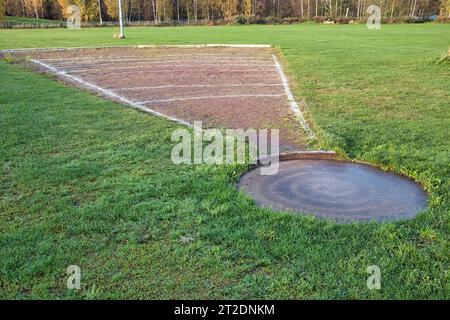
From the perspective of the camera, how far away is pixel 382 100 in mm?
9945

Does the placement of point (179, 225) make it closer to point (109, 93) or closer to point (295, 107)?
Result: point (295, 107)

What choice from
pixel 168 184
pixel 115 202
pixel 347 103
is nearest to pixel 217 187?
pixel 168 184

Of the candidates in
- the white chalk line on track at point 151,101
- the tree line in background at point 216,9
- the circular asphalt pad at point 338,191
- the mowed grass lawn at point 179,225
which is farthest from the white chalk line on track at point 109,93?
the tree line in background at point 216,9

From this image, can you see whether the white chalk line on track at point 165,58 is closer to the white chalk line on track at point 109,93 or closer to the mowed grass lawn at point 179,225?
the white chalk line on track at point 109,93

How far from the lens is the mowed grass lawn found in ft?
12.0

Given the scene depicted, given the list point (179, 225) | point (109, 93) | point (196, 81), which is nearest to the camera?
point (179, 225)

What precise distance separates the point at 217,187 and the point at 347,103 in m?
5.28

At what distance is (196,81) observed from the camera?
13.2 metres

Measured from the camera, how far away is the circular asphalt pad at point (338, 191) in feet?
15.9

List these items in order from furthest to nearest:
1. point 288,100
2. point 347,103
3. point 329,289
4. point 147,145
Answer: point 288,100 < point 347,103 < point 147,145 < point 329,289

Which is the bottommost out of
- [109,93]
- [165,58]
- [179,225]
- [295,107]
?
[179,225]

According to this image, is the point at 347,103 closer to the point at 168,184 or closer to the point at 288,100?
the point at 288,100

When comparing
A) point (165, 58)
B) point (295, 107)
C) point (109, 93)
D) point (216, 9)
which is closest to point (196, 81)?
point (109, 93)

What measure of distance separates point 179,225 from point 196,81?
9.17 m
